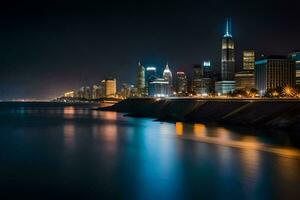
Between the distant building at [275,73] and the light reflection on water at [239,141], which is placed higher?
the distant building at [275,73]

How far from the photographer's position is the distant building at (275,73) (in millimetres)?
165875

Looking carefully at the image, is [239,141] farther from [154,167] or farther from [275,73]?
[275,73]

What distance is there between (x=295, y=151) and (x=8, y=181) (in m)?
26.1

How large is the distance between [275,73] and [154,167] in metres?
144

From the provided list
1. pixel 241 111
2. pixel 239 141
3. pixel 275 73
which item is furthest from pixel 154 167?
pixel 275 73

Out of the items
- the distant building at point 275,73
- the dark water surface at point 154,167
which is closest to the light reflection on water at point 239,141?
the dark water surface at point 154,167

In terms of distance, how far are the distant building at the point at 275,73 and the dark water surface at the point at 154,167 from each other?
121 metres

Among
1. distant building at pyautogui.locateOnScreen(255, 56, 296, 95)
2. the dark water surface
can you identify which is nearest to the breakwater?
the dark water surface

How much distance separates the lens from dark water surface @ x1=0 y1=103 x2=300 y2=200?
2458 cm

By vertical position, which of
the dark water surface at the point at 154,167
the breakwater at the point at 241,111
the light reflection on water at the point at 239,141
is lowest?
the dark water surface at the point at 154,167

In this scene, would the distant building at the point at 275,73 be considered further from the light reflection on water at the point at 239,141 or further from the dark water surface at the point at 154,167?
the dark water surface at the point at 154,167

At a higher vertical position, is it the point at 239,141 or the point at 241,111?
the point at 241,111

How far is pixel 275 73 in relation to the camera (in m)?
166

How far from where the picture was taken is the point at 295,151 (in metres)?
37.6
